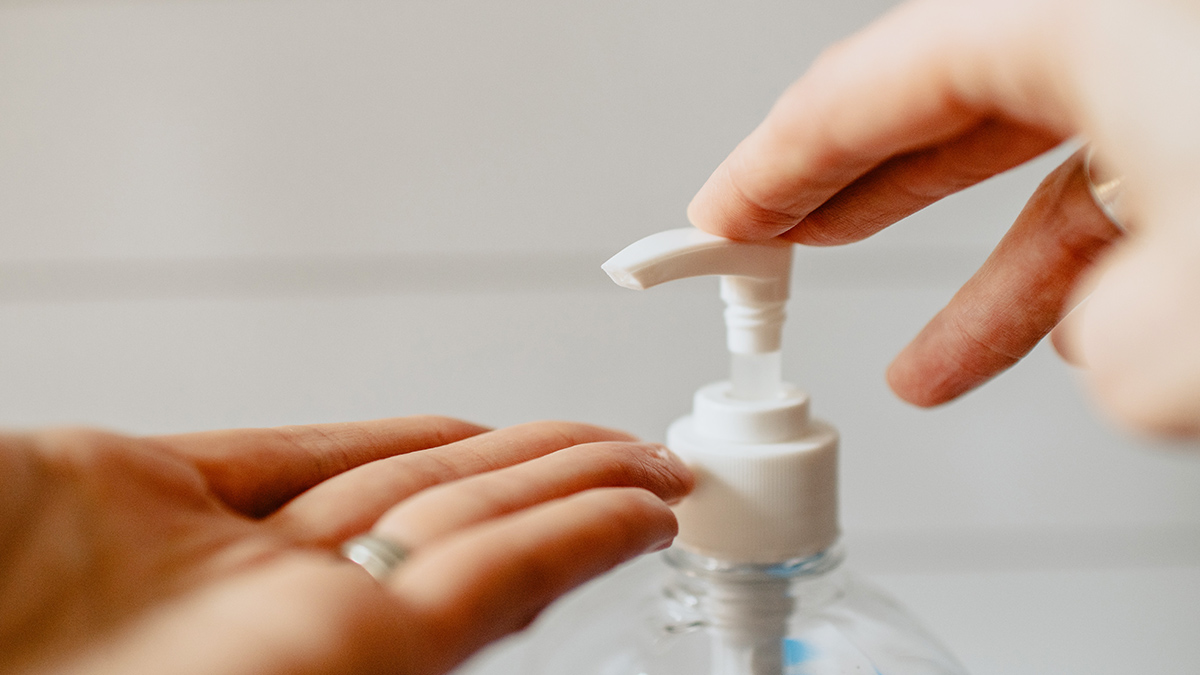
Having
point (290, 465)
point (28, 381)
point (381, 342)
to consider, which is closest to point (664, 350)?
point (381, 342)

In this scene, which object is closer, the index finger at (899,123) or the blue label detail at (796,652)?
the index finger at (899,123)

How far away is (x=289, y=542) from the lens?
0.21 meters

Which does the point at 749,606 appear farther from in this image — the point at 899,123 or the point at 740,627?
the point at 899,123

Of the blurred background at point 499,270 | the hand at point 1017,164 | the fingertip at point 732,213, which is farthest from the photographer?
the blurred background at point 499,270

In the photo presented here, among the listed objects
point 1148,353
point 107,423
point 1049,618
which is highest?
point 1148,353

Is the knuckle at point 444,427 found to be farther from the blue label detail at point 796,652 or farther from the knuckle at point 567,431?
the blue label detail at point 796,652

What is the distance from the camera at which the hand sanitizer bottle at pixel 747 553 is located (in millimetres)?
258

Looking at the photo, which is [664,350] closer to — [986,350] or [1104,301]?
[986,350]

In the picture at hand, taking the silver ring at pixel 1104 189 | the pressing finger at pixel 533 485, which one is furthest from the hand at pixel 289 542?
the silver ring at pixel 1104 189

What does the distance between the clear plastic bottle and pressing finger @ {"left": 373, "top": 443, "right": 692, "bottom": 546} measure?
55 mm

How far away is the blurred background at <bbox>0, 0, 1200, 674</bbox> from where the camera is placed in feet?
1.39

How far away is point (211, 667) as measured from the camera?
16 cm

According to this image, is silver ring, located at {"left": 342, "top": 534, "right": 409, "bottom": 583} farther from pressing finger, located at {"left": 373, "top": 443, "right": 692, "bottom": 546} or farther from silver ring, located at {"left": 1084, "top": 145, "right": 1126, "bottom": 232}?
silver ring, located at {"left": 1084, "top": 145, "right": 1126, "bottom": 232}

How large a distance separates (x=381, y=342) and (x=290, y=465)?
0.24 m
